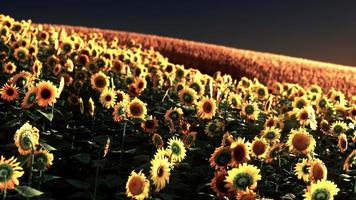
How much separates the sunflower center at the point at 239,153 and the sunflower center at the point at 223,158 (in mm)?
63

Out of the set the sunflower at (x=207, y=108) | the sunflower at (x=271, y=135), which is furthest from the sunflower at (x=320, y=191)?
the sunflower at (x=207, y=108)

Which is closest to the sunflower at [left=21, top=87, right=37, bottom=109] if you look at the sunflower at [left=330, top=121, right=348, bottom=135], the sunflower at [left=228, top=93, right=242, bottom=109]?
the sunflower at [left=228, top=93, right=242, bottom=109]

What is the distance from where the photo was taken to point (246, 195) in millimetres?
3633

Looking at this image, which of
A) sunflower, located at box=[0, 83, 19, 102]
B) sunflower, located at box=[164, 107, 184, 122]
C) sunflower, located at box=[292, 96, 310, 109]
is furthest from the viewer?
sunflower, located at box=[292, 96, 310, 109]

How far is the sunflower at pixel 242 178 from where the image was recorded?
12.2 ft

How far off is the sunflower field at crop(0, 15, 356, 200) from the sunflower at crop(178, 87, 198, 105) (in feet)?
0.04

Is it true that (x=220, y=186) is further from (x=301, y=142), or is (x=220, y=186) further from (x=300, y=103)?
(x=300, y=103)

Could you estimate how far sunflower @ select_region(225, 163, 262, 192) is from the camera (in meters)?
3.71

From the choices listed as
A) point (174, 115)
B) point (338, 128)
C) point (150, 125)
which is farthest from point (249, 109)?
point (150, 125)

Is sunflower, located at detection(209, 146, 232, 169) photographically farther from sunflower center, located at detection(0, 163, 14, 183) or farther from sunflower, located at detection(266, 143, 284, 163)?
sunflower center, located at detection(0, 163, 14, 183)

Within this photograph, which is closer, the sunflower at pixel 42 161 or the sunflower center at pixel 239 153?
the sunflower at pixel 42 161

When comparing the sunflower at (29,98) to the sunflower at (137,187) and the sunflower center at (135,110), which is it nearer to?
the sunflower center at (135,110)

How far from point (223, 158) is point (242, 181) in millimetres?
534

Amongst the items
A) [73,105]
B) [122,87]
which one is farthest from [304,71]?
[73,105]
